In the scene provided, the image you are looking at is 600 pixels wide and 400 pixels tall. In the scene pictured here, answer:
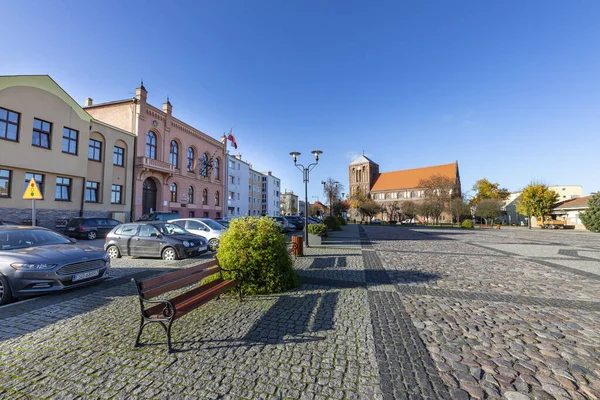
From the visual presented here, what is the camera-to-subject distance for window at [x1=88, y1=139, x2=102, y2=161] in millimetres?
22391

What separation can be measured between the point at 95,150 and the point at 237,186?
30288 millimetres

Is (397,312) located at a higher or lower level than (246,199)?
lower

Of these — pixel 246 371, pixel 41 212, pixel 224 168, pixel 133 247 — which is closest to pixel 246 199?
pixel 224 168

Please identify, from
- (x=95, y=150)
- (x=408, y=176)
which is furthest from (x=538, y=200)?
(x=95, y=150)

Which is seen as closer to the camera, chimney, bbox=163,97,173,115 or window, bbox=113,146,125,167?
window, bbox=113,146,125,167

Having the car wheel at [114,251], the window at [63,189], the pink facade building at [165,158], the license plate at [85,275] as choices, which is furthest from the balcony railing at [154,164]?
the license plate at [85,275]

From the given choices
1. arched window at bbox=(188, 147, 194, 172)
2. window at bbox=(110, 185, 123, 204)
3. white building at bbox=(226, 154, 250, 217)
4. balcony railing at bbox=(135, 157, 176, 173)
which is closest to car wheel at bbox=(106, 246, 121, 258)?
window at bbox=(110, 185, 123, 204)

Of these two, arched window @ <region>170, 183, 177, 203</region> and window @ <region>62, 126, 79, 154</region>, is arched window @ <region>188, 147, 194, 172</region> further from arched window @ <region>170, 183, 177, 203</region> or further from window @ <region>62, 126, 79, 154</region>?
window @ <region>62, 126, 79, 154</region>

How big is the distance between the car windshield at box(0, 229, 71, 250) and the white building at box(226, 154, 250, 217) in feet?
138

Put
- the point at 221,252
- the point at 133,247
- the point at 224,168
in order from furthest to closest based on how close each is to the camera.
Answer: the point at 224,168 → the point at 133,247 → the point at 221,252

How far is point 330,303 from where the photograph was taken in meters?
5.15

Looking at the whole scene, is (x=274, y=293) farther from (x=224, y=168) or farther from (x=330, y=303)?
(x=224, y=168)

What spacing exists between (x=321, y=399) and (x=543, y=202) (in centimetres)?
5507

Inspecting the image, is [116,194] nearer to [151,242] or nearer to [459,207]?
[151,242]
